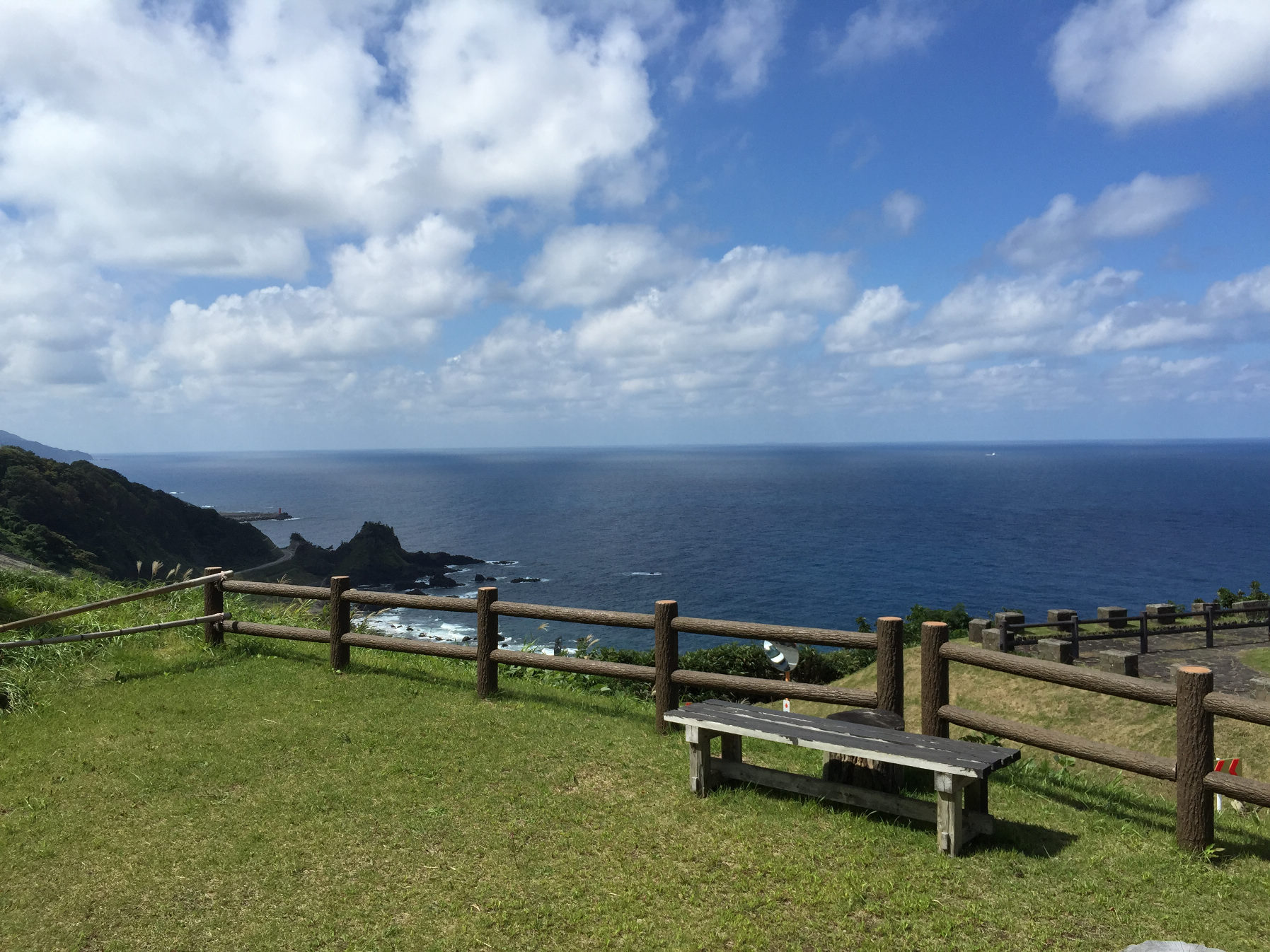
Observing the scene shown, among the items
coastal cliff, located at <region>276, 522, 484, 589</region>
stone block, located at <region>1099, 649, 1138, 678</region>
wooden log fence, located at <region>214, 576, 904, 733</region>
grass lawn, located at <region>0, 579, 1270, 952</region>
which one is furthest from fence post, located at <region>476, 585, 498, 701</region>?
coastal cliff, located at <region>276, 522, 484, 589</region>

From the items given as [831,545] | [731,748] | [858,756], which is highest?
[858,756]

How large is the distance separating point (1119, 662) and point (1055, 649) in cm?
194

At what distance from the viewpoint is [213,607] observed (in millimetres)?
11859

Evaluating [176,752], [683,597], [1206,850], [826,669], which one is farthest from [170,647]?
[683,597]

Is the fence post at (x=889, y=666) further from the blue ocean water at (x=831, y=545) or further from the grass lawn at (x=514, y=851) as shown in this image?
the blue ocean water at (x=831, y=545)

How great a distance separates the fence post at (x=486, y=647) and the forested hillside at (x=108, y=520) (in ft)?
129

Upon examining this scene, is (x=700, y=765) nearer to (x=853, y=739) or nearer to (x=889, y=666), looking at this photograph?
(x=853, y=739)

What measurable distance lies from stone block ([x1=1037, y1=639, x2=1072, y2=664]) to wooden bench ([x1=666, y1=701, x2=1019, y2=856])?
579 inches

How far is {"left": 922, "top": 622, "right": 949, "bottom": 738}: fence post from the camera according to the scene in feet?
24.5

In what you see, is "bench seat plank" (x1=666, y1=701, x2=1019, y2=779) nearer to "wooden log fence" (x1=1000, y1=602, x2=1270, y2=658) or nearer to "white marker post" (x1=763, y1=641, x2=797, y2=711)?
"white marker post" (x1=763, y1=641, x2=797, y2=711)

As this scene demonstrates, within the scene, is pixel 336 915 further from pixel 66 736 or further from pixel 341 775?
pixel 66 736

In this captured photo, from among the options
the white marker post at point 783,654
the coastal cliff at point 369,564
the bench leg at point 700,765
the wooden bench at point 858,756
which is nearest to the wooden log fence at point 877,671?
the white marker post at point 783,654

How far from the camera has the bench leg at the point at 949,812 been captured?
5613 millimetres

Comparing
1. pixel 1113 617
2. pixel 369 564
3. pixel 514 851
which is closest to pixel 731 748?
pixel 514 851
